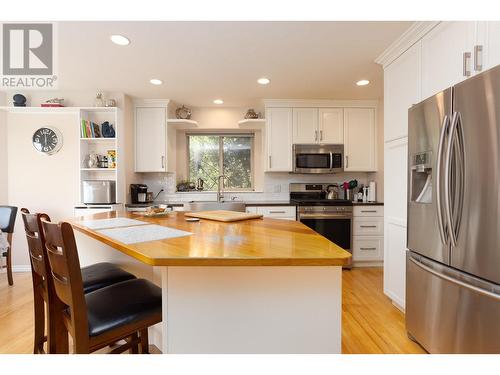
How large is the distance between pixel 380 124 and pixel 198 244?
11.8ft

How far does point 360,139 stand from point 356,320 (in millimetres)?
2546

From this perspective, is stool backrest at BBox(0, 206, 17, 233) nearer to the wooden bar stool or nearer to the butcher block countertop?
the wooden bar stool

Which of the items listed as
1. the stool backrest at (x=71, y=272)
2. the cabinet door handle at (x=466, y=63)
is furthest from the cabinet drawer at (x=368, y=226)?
the stool backrest at (x=71, y=272)

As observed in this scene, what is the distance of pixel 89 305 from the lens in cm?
110

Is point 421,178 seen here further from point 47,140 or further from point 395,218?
point 47,140

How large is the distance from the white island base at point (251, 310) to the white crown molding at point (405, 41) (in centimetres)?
200

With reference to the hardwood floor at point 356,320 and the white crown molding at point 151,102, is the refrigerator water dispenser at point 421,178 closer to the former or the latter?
the hardwood floor at point 356,320

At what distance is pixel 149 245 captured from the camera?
100 centimetres

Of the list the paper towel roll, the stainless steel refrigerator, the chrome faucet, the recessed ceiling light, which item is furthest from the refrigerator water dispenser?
the chrome faucet

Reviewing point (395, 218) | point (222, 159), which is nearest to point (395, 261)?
point (395, 218)

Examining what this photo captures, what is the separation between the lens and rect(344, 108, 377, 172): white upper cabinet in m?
3.78

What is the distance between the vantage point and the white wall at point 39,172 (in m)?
3.32

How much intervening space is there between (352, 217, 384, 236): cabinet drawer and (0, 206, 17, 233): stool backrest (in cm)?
409

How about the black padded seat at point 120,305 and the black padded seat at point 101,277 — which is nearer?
the black padded seat at point 120,305
